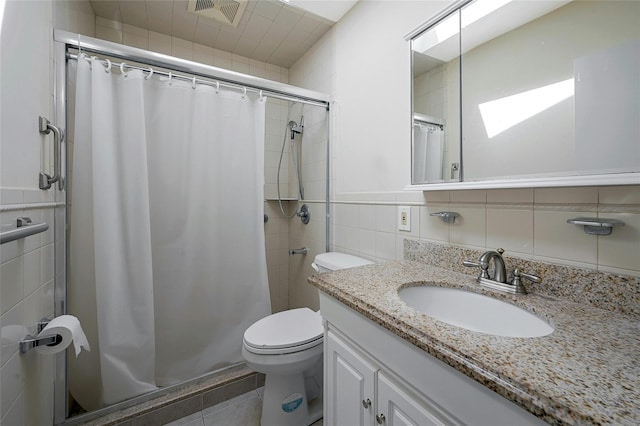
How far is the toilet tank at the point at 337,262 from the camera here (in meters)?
1.47

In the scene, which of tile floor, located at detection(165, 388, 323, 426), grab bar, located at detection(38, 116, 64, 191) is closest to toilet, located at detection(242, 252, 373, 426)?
tile floor, located at detection(165, 388, 323, 426)

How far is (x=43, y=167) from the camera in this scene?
101 centimetres

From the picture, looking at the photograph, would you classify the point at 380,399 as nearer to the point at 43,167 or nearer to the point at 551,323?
the point at 551,323

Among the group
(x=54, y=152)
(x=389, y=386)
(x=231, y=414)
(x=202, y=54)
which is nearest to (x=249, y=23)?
(x=202, y=54)

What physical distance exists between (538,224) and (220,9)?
2.10 m

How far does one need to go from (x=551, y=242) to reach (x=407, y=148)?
0.70 m

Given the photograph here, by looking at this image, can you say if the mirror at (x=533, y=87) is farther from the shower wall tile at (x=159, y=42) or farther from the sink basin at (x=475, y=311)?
the shower wall tile at (x=159, y=42)

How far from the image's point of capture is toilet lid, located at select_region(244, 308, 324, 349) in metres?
1.23

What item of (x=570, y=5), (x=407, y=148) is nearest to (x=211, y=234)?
(x=407, y=148)

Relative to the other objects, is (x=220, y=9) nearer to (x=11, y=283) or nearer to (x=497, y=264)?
(x=11, y=283)

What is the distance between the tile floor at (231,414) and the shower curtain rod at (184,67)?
5.96ft

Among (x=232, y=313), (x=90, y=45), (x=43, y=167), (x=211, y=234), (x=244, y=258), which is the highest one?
(x=90, y=45)

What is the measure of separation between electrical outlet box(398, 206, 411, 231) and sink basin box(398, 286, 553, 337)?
399mm

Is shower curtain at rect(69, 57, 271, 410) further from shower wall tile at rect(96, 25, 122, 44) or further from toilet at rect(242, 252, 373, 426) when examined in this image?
shower wall tile at rect(96, 25, 122, 44)
